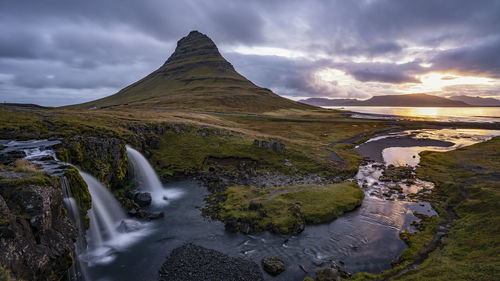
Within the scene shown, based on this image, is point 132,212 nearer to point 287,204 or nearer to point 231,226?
point 231,226

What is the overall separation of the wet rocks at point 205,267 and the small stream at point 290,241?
1.06 m

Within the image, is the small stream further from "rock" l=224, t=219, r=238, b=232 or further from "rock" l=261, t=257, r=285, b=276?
"rock" l=224, t=219, r=238, b=232

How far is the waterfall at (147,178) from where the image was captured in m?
40.4

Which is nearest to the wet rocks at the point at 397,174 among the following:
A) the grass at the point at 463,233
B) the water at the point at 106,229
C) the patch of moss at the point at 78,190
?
the grass at the point at 463,233

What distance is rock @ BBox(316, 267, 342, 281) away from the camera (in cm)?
2125

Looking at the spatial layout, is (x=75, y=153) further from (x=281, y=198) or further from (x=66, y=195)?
(x=281, y=198)

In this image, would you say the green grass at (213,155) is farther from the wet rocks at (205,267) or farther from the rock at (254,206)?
the wet rocks at (205,267)

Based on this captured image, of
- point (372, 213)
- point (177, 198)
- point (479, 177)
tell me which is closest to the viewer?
point (372, 213)

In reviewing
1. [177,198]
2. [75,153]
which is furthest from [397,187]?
[75,153]

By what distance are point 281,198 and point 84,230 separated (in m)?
25.1

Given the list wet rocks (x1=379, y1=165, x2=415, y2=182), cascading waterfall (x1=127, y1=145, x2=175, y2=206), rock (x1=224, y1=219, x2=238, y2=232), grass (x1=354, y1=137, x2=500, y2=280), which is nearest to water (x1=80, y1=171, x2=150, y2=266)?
cascading waterfall (x1=127, y1=145, x2=175, y2=206)

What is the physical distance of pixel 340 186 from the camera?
42.8 metres

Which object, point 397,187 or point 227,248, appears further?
point 397,187

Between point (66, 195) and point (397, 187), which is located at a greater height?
point (66, 195)
